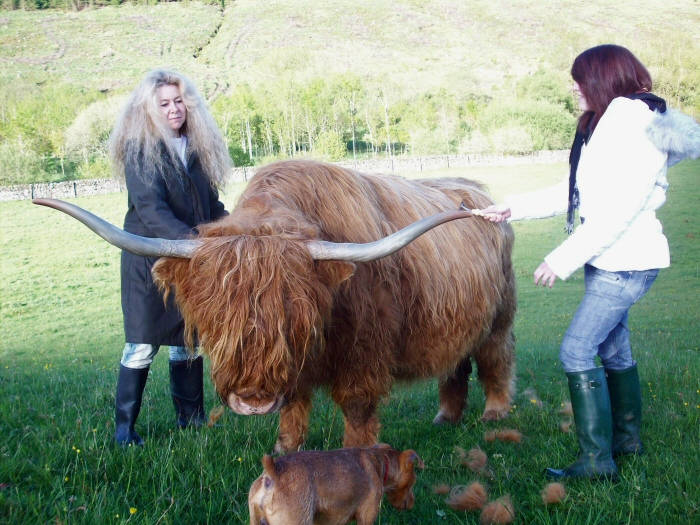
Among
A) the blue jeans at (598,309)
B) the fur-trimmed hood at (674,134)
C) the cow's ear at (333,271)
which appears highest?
the fur-trimmed hood at (674,134)

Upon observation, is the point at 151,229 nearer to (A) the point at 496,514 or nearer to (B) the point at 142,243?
(B) the point at 142,243

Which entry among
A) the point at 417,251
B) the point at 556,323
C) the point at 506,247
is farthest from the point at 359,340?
the point at 556,323

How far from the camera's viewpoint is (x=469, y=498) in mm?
3180

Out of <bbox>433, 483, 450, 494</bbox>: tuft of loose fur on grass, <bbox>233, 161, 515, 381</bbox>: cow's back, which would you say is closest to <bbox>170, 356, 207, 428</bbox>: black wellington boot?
<bbox>233, 161, 515, 381</bbox>: cow's back

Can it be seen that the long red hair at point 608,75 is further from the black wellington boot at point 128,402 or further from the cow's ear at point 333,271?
the black wellington boot at point 128,402

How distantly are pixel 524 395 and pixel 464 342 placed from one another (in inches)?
73.8

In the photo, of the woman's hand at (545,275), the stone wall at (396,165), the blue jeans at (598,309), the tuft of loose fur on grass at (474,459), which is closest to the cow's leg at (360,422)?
the tuft of loose fur on grass at (474,459)

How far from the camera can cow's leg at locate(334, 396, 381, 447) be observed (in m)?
3.95

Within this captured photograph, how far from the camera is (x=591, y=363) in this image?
3.56 m

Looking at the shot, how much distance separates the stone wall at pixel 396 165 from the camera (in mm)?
38594

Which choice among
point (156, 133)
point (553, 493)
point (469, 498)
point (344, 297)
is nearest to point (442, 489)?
point (469, 498)

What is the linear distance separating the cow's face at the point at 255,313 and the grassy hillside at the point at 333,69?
4182 centimetres

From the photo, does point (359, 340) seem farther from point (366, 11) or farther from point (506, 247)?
point (366, 11)

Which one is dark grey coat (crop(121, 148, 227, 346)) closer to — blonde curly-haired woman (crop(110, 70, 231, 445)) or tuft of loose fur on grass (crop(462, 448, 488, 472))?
blonde curly-haired woman (crop(110, 70, 231, 445))
